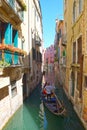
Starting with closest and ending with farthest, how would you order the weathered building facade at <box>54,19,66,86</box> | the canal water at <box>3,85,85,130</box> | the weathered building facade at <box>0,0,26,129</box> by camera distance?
the weathered building facade at <box>0,0,26,129</box> → the canal water at <box>3,85,85,130</box> → the weathered building facade at <box>54,19,66,86</box>

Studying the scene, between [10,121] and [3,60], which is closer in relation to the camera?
[3,60]

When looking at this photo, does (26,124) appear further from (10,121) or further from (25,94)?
(25,94)

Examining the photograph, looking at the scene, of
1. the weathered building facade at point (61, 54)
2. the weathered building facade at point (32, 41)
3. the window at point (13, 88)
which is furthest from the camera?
the weathered building facade at point (61, 54)

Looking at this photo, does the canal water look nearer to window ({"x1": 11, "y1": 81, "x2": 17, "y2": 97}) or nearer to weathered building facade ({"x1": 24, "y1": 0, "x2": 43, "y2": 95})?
window ({"x1": 11, "y1": 81, "x2": 17, "y2": 97})

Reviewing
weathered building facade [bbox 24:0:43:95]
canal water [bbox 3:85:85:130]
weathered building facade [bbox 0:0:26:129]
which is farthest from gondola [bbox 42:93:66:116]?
weathered building facade [bbox 24:0:43:95]

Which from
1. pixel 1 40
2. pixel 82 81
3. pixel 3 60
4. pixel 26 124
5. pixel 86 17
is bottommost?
pixel 26 124

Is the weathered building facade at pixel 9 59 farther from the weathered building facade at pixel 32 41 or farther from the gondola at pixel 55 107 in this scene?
the weathered building facade at pixel 32 41

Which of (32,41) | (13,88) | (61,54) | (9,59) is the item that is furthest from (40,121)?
(61,54)

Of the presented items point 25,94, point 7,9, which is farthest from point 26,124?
point 25,94

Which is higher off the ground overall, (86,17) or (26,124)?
(86,17)

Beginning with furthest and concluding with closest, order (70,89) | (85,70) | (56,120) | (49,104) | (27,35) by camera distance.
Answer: (27,35) < (70,89) < (49,104) < (56,120) < (85,70)

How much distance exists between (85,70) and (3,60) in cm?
403

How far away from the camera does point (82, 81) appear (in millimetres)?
13438

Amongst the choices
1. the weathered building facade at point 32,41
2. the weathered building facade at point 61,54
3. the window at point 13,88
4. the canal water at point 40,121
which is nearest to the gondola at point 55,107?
the canal water at point 40,121
